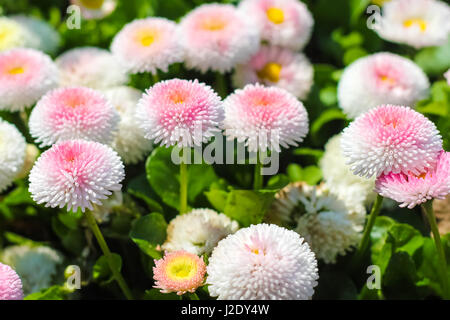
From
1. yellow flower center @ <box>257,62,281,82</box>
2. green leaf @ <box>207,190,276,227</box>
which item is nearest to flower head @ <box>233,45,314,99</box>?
yellow flower center @ <box>257,62,281,82</box>

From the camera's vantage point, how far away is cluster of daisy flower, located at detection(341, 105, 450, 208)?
2.44 ft

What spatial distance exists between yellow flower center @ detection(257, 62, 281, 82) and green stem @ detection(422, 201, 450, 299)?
0.51 m

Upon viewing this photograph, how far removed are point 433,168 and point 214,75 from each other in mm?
620

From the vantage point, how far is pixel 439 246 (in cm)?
82

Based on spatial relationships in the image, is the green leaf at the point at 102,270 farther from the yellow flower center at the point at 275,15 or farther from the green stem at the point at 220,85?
the yellow flower center at the point at 275,15

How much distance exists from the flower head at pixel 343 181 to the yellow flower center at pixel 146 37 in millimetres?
405

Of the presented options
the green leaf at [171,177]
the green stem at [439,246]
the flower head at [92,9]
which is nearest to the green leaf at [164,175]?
the green leaf at [171,177]

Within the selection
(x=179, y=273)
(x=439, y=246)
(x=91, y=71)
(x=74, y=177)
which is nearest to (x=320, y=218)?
(x=439, y=246)

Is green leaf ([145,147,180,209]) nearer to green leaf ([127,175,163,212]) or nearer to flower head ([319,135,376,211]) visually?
green leaf ([127,175,163,212])

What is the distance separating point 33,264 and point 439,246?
71 cm

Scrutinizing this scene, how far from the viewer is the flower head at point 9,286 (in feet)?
2.36

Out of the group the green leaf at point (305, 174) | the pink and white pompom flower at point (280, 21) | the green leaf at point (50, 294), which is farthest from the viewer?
the pink and white pompom flower at point (280, 21)

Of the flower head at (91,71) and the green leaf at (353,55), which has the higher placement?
the green leaf at (353,55)
